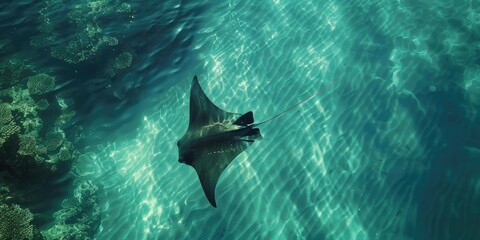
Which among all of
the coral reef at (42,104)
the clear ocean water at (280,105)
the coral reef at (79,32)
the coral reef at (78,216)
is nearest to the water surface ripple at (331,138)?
the clear ocean water at (280,105)

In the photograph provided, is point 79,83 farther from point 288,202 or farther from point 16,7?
point 288,202

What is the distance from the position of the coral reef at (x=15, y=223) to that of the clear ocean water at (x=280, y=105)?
55.8 inches

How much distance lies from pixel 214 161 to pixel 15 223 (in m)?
4.37

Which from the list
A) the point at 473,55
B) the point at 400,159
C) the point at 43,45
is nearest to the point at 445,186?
the point at 400,159

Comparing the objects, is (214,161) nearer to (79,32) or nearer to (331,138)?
(331,138)

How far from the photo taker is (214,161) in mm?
5594

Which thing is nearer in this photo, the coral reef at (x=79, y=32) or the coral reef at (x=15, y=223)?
the coral reef at (x=15, y=223)

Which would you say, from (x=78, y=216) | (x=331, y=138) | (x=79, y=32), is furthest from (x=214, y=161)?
(x=79, y=32)

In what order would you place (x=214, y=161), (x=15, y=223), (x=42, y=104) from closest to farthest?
(x=214, y=161) < (x=15, y=223) < (x=42, y=104)

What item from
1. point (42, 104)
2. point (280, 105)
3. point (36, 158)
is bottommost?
point (280, 105)

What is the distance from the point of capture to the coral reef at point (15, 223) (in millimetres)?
5738

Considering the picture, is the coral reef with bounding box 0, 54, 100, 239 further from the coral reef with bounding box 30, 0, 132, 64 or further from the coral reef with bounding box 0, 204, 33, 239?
the coral reef with bounding box 30, 0, 132, 64

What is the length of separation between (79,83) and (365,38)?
9007mm

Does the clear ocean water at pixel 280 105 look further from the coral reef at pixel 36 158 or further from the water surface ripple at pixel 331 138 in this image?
the coral reef at pixel 36 158
